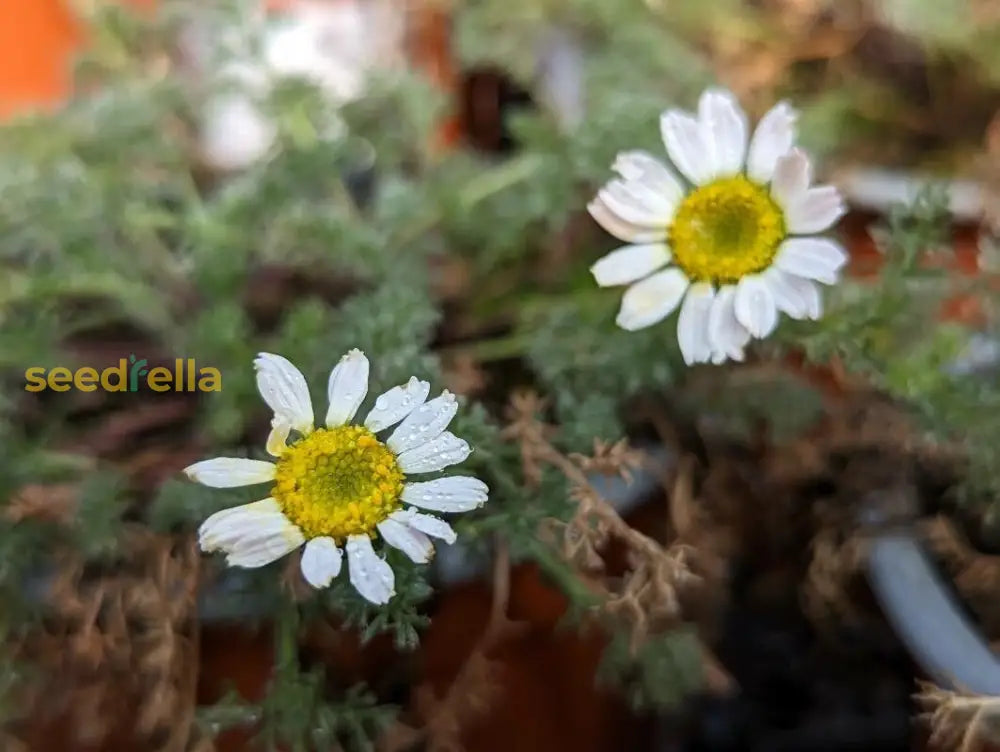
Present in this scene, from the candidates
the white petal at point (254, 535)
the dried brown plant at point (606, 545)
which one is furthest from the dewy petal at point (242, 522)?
the dried brown plant at point (606, 545)

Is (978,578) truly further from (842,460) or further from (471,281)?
(471,281)

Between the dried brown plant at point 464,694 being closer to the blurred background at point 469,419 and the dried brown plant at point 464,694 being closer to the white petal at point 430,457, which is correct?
the blurred background at point 469,419

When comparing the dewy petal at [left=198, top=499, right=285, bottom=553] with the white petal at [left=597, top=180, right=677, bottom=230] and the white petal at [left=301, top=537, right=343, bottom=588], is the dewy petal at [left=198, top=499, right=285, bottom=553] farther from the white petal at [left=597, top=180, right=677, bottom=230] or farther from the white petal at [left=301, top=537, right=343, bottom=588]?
the white petal at [left=597, top=180, right=677, bottom=230]

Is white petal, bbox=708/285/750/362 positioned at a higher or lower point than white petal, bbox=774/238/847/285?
lower

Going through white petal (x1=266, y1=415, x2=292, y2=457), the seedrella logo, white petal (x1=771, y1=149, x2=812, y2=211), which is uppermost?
the seedrella logo

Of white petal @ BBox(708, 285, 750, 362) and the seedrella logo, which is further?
the seedrella logo

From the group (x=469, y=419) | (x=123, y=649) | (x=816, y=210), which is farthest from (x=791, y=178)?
(x=123, y=649)

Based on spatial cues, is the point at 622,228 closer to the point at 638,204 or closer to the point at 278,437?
the point at 638,204

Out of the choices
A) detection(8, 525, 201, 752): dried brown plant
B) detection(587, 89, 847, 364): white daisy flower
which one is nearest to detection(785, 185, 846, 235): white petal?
detection(587, 89, 847, 364): white daisy flower
